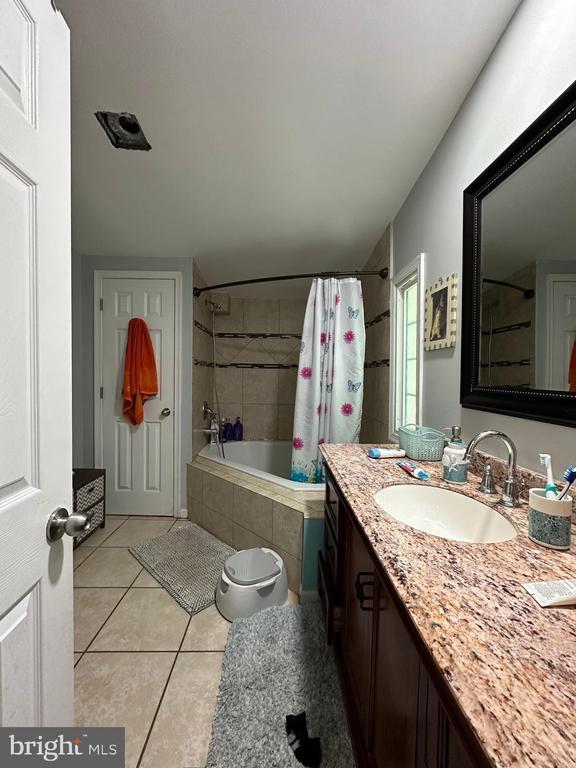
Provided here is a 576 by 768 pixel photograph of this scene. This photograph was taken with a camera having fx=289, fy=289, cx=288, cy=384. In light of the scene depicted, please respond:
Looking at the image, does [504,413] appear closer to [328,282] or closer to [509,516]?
[509,516]

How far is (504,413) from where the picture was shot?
93cm

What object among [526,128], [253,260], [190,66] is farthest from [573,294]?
[253,260]

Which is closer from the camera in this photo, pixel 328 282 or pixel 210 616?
pixel 210 616

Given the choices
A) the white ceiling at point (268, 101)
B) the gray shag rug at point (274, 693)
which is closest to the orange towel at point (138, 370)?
the white ceiling at point (268, 101)

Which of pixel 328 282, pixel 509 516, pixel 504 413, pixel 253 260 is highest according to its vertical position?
pixel 253 260

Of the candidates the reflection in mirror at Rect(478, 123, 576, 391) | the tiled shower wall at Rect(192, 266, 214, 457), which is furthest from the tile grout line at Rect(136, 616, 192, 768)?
the reflection in mirror at Rect(478, 123, 576, 391)

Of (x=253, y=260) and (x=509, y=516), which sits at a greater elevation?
(x=253, y=260)

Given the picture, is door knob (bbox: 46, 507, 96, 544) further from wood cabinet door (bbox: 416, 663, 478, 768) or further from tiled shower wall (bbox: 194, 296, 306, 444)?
tiled shower wall (bbox: 194, 296, 306, 444)

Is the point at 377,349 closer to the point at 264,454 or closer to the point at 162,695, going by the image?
the point at 264,454

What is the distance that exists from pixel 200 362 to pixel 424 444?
7.00ft

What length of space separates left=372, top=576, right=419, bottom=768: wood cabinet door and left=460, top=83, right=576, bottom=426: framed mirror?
63 cm

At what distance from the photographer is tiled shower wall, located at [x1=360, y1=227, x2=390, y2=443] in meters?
1.99

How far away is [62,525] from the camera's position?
58 cm

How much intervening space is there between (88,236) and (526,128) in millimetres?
2520
